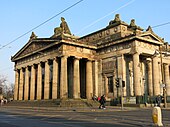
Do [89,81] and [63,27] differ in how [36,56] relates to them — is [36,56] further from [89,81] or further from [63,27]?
[89,81]

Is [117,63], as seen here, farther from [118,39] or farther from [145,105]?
[145,105]

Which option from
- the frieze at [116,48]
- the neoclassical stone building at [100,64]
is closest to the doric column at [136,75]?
the neoclassical stone building at [100,64]

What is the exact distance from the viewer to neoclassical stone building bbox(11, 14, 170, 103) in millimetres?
42031

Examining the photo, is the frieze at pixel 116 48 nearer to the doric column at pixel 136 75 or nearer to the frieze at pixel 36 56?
the doric column at pixel 136 75

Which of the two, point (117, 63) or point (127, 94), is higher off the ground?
point (117, 63)

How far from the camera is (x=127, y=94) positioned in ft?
140

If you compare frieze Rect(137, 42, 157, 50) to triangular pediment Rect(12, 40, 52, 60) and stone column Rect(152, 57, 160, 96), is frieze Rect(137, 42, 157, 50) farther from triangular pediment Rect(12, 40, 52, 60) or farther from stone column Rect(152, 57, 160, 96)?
triangular pediment Rect(12, 40, 52, 60)

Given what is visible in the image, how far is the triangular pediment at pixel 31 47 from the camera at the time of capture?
160 ft

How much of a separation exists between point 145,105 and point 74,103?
10.9m

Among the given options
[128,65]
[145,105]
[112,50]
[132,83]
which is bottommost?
[145,105]

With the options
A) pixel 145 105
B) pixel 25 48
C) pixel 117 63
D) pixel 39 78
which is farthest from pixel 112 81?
pixel 25 48

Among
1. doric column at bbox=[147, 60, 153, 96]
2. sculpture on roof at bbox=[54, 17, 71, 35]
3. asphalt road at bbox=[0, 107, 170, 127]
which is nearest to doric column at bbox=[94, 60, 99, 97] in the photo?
doric column at bbox=[147, 60, 153, 96]

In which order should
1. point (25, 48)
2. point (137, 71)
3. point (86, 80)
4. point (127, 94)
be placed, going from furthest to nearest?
point (25, 48)
point (86, 80)
point (127, 94)
point (137, 71)

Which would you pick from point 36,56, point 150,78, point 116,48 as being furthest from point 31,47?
point 150,78
